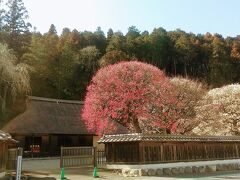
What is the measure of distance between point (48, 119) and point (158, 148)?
1198 centimetres

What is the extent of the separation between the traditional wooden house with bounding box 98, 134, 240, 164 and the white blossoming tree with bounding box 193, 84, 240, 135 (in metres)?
6.78

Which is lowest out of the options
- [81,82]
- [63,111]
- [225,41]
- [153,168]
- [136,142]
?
[153,168]

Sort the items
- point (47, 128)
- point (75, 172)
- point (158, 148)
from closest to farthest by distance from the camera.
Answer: point (75, 172), point (158, 148), point (47, 128)

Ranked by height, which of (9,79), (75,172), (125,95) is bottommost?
(75,172)

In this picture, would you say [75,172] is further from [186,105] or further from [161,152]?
[186,105]

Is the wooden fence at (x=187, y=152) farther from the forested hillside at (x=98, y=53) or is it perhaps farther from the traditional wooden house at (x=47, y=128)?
the forested hillside at (x=98, y=53)

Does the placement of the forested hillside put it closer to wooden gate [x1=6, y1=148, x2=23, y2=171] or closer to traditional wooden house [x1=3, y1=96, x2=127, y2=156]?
traditional wooden house [x1=3, y1=96, x2=127, y2=156]

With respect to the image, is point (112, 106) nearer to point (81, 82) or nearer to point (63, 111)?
point (63, 111)

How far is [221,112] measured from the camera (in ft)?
107

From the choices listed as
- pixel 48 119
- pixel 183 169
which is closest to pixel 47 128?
pixel 48 119

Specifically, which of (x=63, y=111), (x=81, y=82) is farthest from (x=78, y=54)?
(x=63, y=111)

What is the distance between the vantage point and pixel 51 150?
93.7 feet

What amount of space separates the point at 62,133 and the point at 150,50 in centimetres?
2773

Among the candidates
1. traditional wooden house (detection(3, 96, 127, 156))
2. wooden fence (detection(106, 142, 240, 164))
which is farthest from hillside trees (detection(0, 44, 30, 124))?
wooden fence (detection(106, 142, 240, 164))
